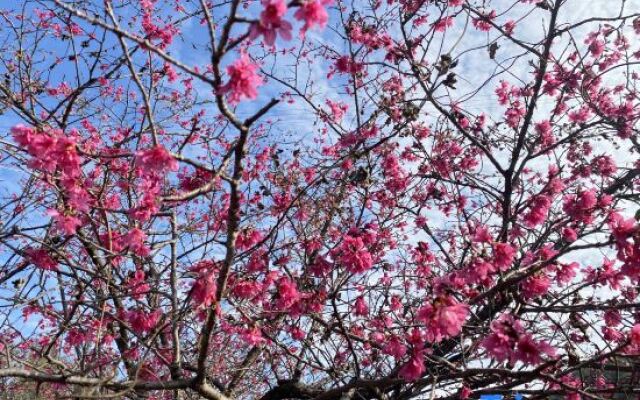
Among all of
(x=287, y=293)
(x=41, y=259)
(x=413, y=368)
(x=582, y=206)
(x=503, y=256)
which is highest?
(x=41, y=259)

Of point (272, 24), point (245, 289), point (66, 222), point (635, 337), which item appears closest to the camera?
point (272, 24)

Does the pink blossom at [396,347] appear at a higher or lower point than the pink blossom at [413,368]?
higher

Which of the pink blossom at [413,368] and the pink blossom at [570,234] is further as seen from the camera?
the pink blossom at [570,234]

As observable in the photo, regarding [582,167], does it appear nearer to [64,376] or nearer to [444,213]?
[444,213]

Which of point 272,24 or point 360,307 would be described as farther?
Answer: point 360,307

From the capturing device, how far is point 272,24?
1.83 m

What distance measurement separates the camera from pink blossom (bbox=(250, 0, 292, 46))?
5.90ft

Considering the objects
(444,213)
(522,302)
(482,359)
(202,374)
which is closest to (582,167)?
(444,213)

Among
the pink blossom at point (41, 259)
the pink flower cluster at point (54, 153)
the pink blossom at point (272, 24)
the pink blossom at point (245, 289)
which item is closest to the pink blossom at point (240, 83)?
the pink blossom at point (272, 24)

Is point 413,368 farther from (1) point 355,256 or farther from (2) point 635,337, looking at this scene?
(2) point 635,337

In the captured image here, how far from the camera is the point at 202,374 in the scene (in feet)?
11.0

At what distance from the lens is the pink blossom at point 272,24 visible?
5.90 ft

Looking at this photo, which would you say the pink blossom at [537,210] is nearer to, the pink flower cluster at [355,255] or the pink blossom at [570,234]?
the pink blossom at [570,234]

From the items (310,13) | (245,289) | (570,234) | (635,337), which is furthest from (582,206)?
(310,13)
